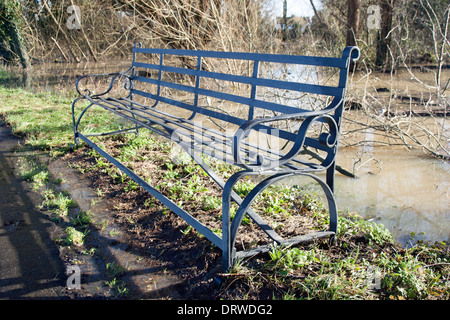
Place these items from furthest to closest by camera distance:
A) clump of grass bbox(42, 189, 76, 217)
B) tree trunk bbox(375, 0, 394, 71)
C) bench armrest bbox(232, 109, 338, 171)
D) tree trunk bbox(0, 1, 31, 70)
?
tree trunk bbox(0, 1, 31, 70) → tree trunk bbox(375, 0, 394, 71) → clump of grass bbox(42, 189, 76, 217) → bench armrest bbox(232, 109, 338, 171)

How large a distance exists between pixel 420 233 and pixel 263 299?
204 centimetres

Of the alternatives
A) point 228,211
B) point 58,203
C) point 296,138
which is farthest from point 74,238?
point 296,138

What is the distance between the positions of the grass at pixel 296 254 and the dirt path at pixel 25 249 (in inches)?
5.3

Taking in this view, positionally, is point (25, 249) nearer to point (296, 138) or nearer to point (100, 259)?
point (100, 259)

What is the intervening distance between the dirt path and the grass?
0.13 meters

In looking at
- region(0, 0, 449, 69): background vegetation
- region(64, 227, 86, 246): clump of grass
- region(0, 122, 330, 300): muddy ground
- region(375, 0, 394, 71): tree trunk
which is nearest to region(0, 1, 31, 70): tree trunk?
region(0, 0, 449, 69): background vegetation

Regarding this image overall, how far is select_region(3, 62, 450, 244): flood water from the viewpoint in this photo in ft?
11.8

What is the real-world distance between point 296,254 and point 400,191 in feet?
8.48

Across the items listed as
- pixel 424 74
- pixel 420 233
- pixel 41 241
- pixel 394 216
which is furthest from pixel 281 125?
pixel 424 74

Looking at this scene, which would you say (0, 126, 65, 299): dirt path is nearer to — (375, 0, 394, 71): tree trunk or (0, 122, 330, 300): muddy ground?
(0, 122, 330, 300): muddy ground

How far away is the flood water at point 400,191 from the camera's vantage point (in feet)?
11.8

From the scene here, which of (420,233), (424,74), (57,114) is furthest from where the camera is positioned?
(424,74)

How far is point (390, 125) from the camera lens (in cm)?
432
